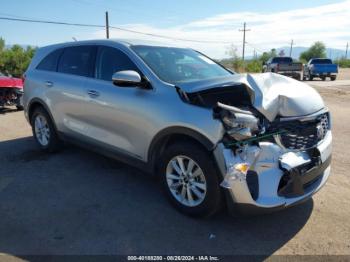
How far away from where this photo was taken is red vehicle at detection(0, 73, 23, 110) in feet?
35.2

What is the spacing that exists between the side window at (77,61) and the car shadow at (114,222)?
1505 millimetres

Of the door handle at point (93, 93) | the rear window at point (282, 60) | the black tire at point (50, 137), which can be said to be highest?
the door handle at point (93, 93)

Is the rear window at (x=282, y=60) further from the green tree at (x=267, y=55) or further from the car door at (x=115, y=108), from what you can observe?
the green tree at (x=267, y=55)

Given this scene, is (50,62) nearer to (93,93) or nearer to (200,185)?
(93,93)

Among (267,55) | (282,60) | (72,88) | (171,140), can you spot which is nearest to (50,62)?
(72,88)

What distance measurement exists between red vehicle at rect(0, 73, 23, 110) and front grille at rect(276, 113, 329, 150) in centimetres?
950

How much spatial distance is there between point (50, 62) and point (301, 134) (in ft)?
14.0

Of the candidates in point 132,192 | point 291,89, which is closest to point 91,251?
point 132,192

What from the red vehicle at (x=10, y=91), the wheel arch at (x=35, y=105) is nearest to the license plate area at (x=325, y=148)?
the wheel arch at (x=35, y=105)

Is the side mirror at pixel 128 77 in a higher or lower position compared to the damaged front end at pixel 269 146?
higher

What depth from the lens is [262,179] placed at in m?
3.24

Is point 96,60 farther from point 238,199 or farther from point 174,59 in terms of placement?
point 238,199

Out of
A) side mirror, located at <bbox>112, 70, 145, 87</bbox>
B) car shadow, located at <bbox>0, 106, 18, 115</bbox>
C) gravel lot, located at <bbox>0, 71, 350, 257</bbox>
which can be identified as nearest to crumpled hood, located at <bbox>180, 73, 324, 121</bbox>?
side mirror, located at <bbox>112, 70, 145, 87</bbox>

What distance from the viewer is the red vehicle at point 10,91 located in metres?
10.7
